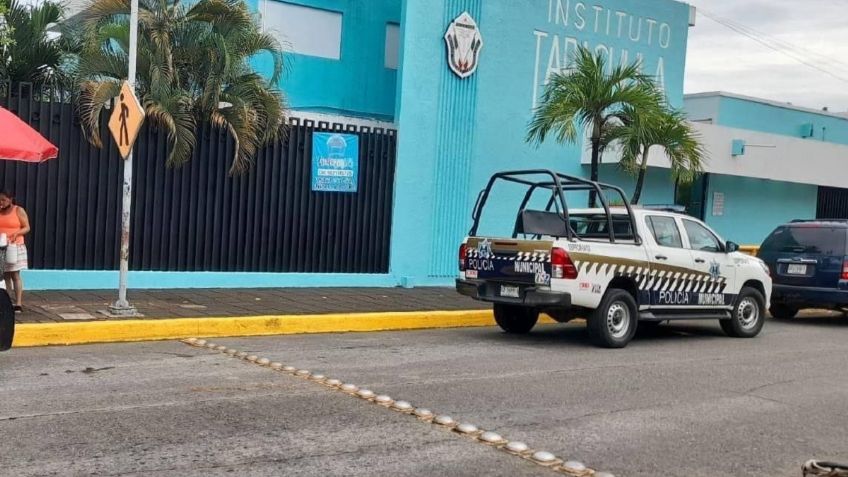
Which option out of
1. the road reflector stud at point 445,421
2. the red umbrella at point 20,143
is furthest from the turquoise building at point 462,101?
the road reflector stud at point 445,421

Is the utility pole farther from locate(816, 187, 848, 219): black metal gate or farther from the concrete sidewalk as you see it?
locate(816, 187, 848, 219): black metal gate

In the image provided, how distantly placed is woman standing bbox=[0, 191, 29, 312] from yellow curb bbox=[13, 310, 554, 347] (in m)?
1.16

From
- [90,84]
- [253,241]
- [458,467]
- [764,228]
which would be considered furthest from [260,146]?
[764,228]

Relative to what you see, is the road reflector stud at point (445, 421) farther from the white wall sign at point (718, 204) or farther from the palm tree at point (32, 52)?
the white wall sign at point (718, 204)

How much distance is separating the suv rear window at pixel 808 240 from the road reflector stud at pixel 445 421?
31.3ft

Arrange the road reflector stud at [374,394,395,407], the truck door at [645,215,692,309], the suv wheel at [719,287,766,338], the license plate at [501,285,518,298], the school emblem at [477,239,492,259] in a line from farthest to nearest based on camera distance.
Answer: the suv wheel at [719,287,766,338]
the truck door at [645,215,692,309]
the school emblem at [477,239,492,259]
the license plate at [501,285,518,298]
the road reflector stud at [374,394,395,407]

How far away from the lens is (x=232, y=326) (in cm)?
1043

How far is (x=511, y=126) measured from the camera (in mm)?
16922

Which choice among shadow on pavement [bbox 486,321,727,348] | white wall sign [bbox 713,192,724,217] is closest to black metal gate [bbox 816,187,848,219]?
white wall sign [bbox 713,192,724,217]

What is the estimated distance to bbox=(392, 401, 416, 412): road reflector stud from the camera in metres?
6.82

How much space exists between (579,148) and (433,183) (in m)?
3.82

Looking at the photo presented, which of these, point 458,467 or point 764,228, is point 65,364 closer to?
point 458,467

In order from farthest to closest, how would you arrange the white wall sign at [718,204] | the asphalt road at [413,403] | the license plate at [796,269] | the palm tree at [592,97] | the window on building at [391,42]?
the white wall sign at [718,204]
the window on building at [391,42]
the license plate at [796,269]
the palm tree at [592,97]
the asphalt road at [413,403]

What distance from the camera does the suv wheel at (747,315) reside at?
39.5 ft
